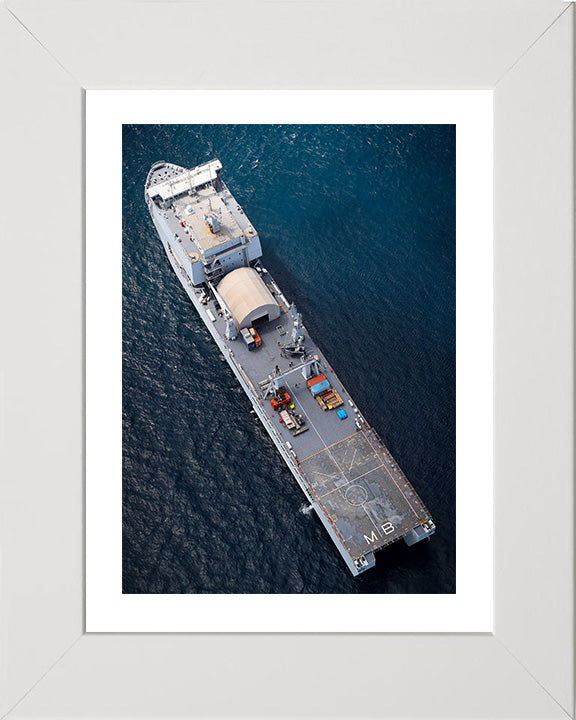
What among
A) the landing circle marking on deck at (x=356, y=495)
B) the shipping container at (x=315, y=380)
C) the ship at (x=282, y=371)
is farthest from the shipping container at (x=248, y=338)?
the landing circle marking on deck at (x=356, y=495)

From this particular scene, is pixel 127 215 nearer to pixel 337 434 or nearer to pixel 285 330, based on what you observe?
pixel 285 330

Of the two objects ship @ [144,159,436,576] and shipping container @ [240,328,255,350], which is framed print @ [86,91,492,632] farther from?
shipping container @ [240,328,255,350]

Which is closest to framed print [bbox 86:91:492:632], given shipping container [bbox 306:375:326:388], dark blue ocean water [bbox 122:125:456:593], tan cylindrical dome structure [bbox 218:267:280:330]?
dark blue ocean water [bbox 122:125:456:593]
